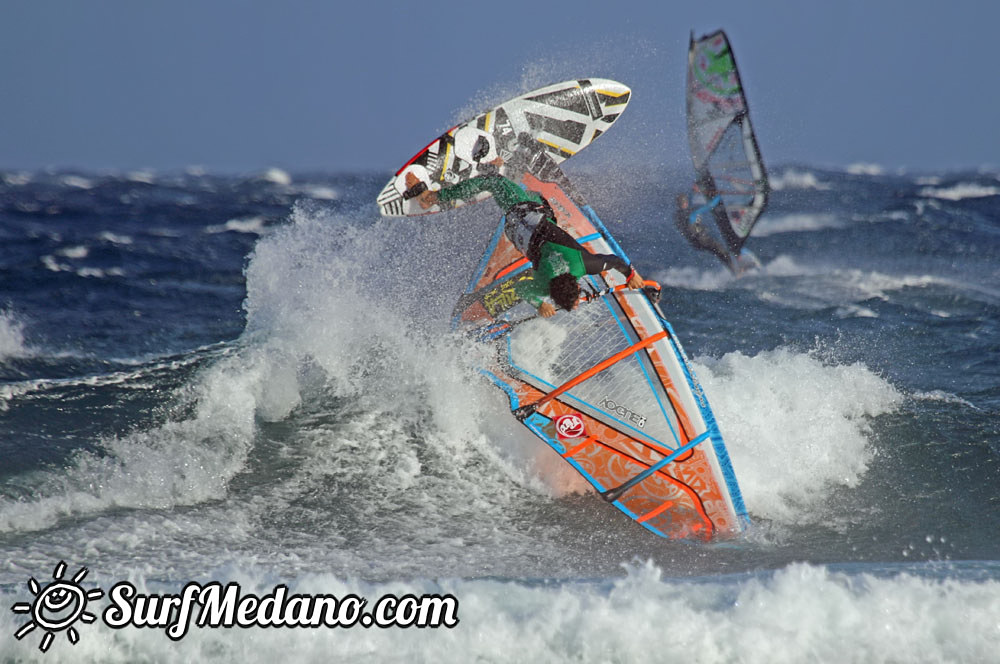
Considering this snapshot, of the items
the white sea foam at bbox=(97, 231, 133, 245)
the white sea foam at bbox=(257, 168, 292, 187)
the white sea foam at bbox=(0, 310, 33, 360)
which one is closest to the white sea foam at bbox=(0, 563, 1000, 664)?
the white sea foam at bbox=(0, 310, 33, 360)

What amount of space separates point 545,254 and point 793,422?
8.20 feet

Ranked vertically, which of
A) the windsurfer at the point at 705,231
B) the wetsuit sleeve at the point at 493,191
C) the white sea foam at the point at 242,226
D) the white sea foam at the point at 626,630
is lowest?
the white sea foam at the point at 626,630

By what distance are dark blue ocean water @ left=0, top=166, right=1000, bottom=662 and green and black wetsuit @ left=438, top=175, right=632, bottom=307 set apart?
1.04 metres

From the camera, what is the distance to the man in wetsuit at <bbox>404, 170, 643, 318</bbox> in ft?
16.0

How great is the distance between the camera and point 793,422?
19.8ft

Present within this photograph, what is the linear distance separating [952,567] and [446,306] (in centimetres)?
408

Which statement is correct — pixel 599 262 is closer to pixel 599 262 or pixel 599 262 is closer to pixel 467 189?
pixel 599 262

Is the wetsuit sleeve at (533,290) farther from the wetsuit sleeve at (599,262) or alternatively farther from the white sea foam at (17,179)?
the white sea foam at (17,179)

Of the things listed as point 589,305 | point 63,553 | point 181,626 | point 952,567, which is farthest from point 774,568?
point 63,553

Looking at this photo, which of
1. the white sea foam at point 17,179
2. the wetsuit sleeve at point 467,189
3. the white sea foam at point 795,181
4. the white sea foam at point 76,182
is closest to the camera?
the wetsuit sleeve at point 467,189

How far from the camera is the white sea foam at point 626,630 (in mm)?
3422

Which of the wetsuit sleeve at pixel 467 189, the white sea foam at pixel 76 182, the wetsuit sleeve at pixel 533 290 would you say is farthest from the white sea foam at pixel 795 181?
the white sea foam at pixel 76 182

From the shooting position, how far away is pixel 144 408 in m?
5.97

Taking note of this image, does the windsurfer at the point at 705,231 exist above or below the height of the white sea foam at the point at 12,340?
above
